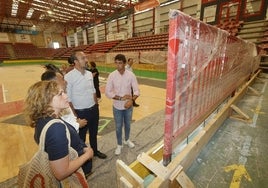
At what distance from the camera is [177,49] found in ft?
3.69

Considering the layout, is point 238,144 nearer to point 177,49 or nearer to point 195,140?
point 195,140

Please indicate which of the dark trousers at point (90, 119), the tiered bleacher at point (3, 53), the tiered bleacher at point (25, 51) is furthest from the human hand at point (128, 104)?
the tiered bleacher at point (25, 51)

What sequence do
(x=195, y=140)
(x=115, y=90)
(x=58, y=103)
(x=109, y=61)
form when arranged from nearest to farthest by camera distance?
(x=58, y=103) < (x=195, y=140) < (x=115, y=90) < (x=109, y=61)

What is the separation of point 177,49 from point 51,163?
1134mm

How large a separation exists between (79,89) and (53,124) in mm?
1143

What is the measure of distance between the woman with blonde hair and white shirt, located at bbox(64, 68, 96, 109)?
3.02 ft

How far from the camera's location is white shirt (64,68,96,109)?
6.59 ft

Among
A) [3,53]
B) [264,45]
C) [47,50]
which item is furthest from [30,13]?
[264,45]

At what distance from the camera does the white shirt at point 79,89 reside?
2008 millimetres

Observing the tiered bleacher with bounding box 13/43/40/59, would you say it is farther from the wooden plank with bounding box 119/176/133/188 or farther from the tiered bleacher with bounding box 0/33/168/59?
the wooden plank with bounding box 119/176/133/188

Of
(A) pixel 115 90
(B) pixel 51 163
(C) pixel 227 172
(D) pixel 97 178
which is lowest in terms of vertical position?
(D) pixel 97 178

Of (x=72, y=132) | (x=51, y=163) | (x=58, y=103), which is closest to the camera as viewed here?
(x=51, y=163)

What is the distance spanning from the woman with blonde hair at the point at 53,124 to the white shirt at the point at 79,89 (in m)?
0.92

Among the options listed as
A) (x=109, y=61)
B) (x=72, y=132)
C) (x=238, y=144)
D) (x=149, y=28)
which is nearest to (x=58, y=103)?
(x=72, y=132)
